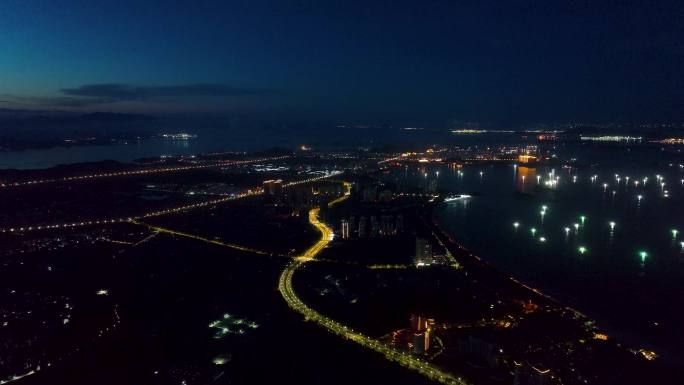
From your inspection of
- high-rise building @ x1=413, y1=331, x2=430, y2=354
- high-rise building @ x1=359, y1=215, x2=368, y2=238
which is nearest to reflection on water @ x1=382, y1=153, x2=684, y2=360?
high-rise building @ x1=359, y1=215, x2=368, y2=238

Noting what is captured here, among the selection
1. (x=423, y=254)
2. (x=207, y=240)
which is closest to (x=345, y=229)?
(x=423, y=254)

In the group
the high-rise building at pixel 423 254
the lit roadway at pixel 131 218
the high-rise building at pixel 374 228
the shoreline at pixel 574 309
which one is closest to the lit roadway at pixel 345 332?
the high-rise building at pixel 374 228

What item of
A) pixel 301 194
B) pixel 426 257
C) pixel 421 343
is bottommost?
pixel 421 343

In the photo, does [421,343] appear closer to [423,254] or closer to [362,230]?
[423,254]

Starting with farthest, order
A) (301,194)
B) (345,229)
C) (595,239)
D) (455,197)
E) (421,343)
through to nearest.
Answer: (301,194)
(455,197)
(345,229)
(595,239)
(421,343)

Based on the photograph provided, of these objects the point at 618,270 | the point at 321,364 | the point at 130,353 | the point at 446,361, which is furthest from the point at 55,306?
the point at 618,270

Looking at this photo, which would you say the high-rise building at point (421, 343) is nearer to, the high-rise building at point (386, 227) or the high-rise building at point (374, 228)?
the high-rise building at point (374, 228)

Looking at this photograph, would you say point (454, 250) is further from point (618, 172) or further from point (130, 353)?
point (618, 172)

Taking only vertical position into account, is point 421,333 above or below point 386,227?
below

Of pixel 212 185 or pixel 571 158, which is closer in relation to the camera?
pixel 212 185

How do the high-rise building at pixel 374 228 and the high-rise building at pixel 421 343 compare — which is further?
the high-rise building at pixel 374 228

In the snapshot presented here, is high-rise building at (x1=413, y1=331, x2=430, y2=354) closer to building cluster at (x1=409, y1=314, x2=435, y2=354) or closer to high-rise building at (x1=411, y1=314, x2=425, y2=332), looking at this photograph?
building cluster at (x1=409, y1=314, x2=435, y2=354)
